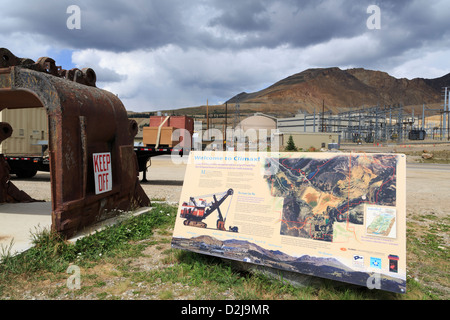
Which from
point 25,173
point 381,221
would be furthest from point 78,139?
point 25,173

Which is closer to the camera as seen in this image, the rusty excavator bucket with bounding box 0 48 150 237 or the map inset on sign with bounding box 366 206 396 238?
the map inset on sign with bounding box 366 206 396 238

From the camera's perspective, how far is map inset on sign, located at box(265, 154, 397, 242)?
112 inches

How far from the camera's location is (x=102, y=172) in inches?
193

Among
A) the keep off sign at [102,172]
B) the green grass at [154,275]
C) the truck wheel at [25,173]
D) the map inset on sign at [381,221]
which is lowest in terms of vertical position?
the green grass at [154,275]

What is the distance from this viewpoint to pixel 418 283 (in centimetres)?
327

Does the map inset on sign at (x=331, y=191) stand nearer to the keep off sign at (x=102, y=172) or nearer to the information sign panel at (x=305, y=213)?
the information sign panel at (x=305, y=213)

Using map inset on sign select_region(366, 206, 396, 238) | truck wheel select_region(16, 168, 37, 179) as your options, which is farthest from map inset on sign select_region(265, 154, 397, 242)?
truck wheel select_region(16, 168, 37, 179)

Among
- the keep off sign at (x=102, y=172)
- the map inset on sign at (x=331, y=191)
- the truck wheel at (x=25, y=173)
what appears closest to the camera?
the map inset on sign at (x=331, y=191)

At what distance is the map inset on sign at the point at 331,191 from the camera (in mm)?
2857

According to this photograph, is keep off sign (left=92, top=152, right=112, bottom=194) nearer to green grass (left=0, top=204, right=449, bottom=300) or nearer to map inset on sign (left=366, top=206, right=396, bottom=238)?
green grass (left=0, top=204, right=449, bottom=300)

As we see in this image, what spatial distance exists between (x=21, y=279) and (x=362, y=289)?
3.60m

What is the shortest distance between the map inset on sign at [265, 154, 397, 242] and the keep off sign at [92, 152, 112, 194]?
114 inches

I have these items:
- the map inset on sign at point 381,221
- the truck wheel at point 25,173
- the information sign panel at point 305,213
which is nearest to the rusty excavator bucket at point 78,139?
the information sign panel at point 305,213
